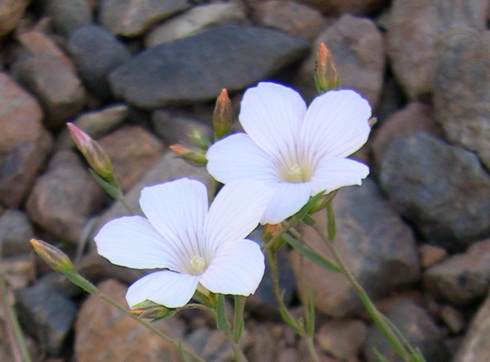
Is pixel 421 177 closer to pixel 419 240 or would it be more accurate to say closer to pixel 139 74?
pixel 419 240

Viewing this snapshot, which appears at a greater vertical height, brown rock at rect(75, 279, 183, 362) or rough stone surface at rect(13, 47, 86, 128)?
rough stone surface at rect(13, 47, 86, 128)

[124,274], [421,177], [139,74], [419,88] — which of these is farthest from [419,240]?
[139,74]

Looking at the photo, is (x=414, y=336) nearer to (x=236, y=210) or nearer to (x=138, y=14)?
(x=236, y=210)

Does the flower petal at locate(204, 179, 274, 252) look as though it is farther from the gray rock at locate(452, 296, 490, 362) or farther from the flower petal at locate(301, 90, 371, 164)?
the gray rock at locate(452, 296, 490, 362)

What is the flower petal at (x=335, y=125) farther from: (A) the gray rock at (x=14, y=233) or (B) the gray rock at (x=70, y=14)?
(B) the gray rock at (x=70, y=14)

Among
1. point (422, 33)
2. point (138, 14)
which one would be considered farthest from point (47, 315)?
point (422, 33)

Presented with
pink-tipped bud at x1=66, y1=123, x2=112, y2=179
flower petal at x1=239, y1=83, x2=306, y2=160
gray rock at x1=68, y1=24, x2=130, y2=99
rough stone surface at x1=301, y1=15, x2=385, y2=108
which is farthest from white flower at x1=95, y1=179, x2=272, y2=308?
gray rock at x1=68, y1=24, x2=130, y2=99
